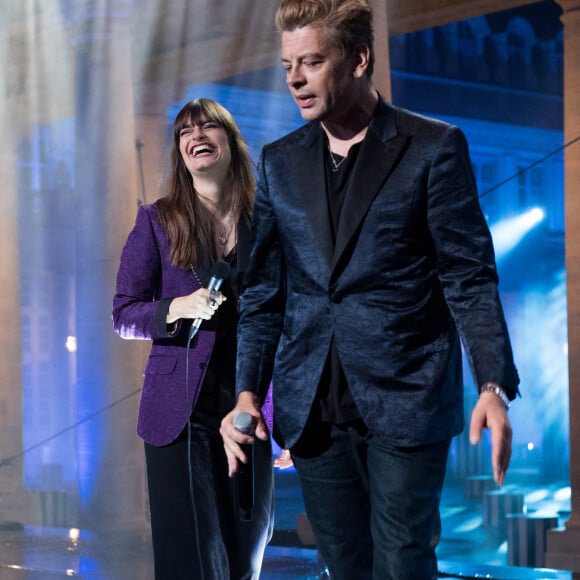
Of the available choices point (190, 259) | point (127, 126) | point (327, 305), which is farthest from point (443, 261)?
point (127, 126)

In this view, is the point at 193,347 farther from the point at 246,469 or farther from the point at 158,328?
the point at 246,469

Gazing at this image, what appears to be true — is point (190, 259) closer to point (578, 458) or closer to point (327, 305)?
point (327, 305)

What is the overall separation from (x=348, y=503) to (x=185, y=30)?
7.20 metres

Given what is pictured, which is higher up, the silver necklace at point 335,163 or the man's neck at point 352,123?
the man's neck at point 352,123

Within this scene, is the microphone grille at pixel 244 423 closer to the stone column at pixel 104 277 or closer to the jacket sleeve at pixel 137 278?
the jacket sleeve at pixel 137 278

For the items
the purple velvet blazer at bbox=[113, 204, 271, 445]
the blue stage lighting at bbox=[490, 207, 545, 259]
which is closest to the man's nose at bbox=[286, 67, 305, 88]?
the purple velvet blazer at bbox=[113, 204, 271, 445]

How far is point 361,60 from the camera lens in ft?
6.50

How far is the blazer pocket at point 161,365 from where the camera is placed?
117 inches

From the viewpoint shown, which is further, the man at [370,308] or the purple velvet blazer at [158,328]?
the purple velvet blazer at [158,328]

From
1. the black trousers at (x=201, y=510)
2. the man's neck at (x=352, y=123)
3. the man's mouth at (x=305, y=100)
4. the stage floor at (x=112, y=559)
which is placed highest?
the man's mouth at (x=305, y=100)

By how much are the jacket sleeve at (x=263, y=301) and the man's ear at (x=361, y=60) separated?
0.25 metres

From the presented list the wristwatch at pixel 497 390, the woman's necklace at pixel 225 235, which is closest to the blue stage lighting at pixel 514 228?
the woman's necklace at pixel 225 235

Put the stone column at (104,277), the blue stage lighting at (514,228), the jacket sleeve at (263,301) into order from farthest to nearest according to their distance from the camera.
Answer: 1. the blue stage lighting at (514,228)
2. the stone column at (104,277)
3. the jacket sleeve at (263,301)

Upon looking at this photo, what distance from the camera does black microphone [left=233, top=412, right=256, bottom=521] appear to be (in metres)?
1.95
